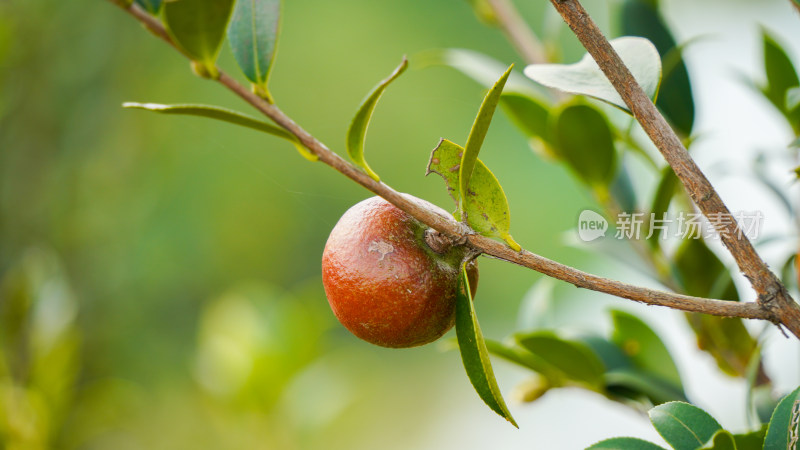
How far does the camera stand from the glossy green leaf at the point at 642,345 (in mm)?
550

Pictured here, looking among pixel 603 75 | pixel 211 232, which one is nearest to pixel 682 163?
pixel 603 75

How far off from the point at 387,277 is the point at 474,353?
6 centimetres

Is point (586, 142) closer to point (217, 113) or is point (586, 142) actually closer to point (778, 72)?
point (778, 72)

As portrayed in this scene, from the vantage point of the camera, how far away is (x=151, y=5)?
33 cm

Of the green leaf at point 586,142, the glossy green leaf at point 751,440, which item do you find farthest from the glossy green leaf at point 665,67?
the glossy green leaf at point 751,440

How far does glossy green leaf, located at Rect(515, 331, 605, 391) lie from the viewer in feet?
1.55

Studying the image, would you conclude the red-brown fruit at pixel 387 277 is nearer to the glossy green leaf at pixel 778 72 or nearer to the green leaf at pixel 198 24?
the green leaf at pixel 198 24

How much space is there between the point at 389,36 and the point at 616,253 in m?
2.12

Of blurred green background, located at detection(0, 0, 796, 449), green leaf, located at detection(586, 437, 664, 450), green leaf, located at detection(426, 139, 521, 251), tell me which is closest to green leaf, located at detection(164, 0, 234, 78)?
green leaf, located at detection(426, 139, 521, 251)

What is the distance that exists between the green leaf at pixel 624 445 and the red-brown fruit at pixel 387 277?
10cm

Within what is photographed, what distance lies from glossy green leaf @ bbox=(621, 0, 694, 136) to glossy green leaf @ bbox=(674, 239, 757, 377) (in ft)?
0.32

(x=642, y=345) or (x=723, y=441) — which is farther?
(x=642, y=345)

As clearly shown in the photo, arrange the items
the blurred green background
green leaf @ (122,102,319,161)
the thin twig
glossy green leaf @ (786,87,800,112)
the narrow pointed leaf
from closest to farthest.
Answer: green leaf @ (122,102,319,161) → glossy green leaf @ (786,87,800,112) → the narrow pointed leaf → the thin twig → the blurred green background

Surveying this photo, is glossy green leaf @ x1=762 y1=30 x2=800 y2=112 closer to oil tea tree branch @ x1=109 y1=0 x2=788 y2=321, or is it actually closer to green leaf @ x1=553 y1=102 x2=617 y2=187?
green leaf @ x1=553 y1=102 x2=617 y2=187
